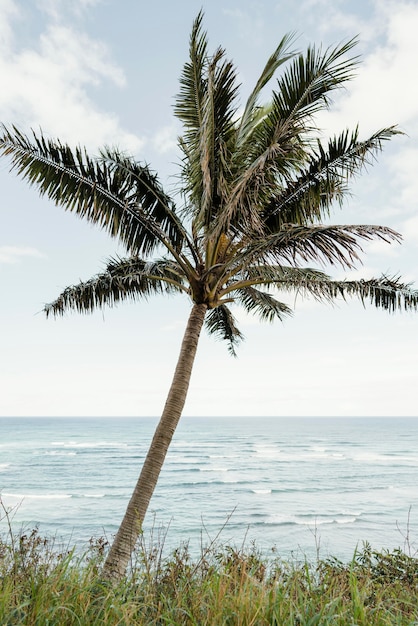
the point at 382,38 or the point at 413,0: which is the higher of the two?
the point at 413,0

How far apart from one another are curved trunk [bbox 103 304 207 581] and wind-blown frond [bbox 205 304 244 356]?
12.3ft

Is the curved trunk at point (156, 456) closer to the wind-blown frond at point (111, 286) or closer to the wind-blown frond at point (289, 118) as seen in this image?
the wind-blown frond at point (111, 286)

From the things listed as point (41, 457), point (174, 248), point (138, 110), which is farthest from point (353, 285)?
point (41, 457)

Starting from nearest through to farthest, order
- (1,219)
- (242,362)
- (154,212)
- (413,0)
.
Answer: (154,212) → (413,0) → (1,219) → (242,362)

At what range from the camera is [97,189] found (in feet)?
25.0

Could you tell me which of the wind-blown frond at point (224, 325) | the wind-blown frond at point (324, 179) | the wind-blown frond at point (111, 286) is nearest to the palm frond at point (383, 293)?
the wind-blown frond at point (324, 179)

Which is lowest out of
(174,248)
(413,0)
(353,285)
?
(353,285)

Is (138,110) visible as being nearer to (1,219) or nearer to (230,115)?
(230,115)

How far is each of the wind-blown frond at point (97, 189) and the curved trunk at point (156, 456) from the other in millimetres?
1498

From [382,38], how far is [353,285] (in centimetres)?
544

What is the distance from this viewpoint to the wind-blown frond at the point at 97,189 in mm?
7367

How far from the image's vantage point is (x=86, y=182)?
7586mm

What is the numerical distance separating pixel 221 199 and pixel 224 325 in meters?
4.81

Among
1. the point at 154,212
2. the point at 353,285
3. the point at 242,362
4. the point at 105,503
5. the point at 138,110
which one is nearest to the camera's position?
the point at 353,285
